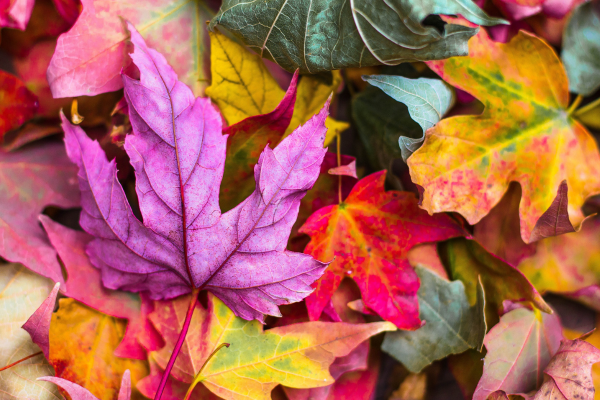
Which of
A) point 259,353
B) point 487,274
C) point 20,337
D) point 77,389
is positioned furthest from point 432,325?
point 20,337

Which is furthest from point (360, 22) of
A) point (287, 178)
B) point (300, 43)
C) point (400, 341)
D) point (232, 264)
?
point (400, 341)

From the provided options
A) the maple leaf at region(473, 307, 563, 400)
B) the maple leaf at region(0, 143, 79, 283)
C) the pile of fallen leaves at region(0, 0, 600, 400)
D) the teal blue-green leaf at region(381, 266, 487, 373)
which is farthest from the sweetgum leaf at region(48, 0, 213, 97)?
the maple leaf at region(473, 307, 563, 400)

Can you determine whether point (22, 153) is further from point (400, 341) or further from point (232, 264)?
point (400, 341)

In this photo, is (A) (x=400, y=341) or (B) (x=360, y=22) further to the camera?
(A) (x=400, y=341)

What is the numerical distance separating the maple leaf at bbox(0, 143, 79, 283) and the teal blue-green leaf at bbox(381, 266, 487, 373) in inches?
19.4

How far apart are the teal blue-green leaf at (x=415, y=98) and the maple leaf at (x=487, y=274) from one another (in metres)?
0.21

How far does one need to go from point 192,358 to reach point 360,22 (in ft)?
1.55

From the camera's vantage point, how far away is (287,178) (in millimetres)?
459

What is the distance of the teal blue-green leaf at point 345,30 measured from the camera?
17.4 inches

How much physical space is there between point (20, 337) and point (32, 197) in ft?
0.65

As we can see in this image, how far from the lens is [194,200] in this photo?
472 millimetres

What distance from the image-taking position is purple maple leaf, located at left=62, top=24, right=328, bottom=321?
0.46m

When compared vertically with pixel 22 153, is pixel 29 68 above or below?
above

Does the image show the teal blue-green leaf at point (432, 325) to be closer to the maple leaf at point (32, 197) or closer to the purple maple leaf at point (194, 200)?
the purple maple leaf at point (194, 200)
